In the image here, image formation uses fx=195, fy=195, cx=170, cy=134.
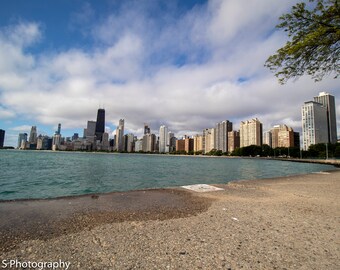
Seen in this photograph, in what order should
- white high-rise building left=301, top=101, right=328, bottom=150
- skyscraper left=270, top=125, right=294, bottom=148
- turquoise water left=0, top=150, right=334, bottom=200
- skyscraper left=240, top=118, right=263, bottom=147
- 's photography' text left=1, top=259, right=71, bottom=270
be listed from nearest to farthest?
's photography' text left=1, top=259, right=71, bottom=270 → turquoise water left=0, top=150, right=334, bottom=200 → white high-rise building left=301, top=101, right=328, bottom=150 → skyscraper left=270, top=125, right=294, bottom=148 → skyscraper left=240, top=118, right=263, bottom=147

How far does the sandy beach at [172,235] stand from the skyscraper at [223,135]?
631 ft

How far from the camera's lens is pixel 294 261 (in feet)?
10.1

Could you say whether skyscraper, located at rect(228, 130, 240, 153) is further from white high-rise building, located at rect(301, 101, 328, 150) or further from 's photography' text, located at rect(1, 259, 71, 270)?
's photography' text, located at rect(1, 259, 71, 270)

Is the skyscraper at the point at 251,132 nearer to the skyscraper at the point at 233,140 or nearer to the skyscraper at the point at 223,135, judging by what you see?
the skyscraper at the point at 233,140

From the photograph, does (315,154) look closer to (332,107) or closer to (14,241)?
(332,107)

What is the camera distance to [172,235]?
3986 mm

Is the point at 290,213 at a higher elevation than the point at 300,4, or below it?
below

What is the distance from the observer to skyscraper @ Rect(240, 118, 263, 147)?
551 feet

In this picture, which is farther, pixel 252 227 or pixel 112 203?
pixel 112 203

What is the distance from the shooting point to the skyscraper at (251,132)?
168m

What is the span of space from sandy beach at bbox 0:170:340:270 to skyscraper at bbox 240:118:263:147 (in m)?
176

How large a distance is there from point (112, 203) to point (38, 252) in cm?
360

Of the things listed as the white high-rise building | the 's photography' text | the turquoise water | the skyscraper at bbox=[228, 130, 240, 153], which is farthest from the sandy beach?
the skyscraper at bbox=[228, 130, 240, 153]

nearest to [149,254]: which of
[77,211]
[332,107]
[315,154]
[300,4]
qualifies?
[77,211]
